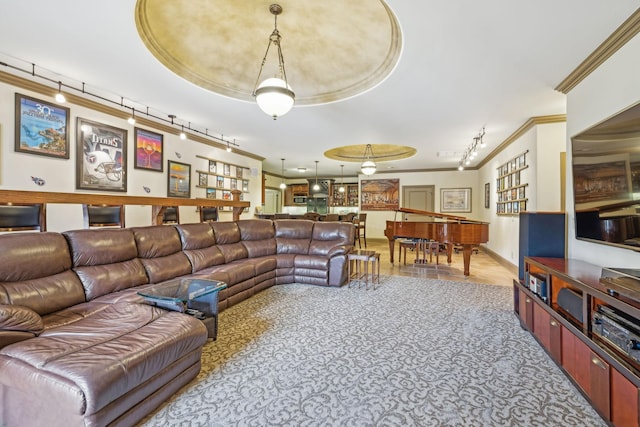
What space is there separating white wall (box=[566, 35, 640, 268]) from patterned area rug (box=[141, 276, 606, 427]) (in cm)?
100

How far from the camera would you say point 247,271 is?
3.75 meters

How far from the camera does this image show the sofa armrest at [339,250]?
444cm

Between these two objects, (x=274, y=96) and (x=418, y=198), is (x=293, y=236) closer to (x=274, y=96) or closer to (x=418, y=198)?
(x=274, y=96)

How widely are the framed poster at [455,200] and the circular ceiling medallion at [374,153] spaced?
262 centimetres

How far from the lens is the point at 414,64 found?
119 inches

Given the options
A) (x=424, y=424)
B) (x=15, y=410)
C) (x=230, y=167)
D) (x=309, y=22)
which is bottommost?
(x=424, y=424)

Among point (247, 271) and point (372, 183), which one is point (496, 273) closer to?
point (247, 271)

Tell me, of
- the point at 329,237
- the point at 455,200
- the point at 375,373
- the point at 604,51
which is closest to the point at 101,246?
the point at 375,373

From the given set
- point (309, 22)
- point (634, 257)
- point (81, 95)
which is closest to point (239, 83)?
point (309, 22)

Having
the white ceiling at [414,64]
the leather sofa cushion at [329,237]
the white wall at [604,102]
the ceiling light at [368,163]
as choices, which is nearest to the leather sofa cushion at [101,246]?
the white ceiling at [414,64]

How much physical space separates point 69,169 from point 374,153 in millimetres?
7242

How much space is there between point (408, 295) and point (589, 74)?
320 cm

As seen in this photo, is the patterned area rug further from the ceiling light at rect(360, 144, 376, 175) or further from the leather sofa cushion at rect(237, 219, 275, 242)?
the ceiling light at rect(360, 144, 376, 175)

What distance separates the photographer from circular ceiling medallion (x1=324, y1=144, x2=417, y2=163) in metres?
8.12
